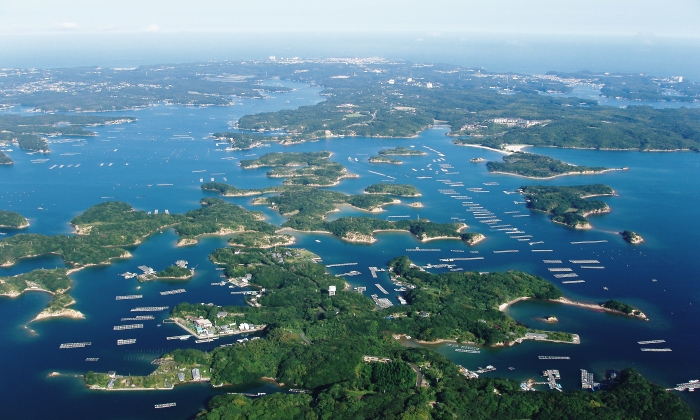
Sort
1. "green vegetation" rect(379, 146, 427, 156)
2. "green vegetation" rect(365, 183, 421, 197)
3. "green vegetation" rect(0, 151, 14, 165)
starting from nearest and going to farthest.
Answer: "green vegetation" rect(365, 183, 421, 197)
"green vegetation" rect(0, 151, 14, 165)
"green vegetation" rect(379, 146, 427, 156)

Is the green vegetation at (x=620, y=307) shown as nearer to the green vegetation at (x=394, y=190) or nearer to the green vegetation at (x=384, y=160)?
the green vegetation at (x=394, y=190)

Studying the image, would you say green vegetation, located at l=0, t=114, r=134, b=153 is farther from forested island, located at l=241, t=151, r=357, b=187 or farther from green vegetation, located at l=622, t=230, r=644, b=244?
green vegetation, located at l=622, t=230, r=644, b=244

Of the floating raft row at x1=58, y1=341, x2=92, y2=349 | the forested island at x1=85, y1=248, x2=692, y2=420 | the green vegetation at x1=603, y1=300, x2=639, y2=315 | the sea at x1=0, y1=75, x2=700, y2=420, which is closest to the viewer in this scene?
the forested island at x1=85, y1=248, x2=692, y2=420

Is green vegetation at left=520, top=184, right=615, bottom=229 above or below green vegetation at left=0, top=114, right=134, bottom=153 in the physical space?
below

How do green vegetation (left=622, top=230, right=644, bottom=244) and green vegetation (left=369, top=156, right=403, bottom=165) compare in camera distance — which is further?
green vegetation (left=369, top=156, right=403, bottom=165)

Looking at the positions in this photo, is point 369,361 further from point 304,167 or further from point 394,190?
point 304,167

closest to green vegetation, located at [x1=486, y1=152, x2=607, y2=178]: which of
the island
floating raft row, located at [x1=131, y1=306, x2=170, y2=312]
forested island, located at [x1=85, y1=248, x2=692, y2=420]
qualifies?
forested island, located at [x1=85, y1=248, x2=692, y2=420]
